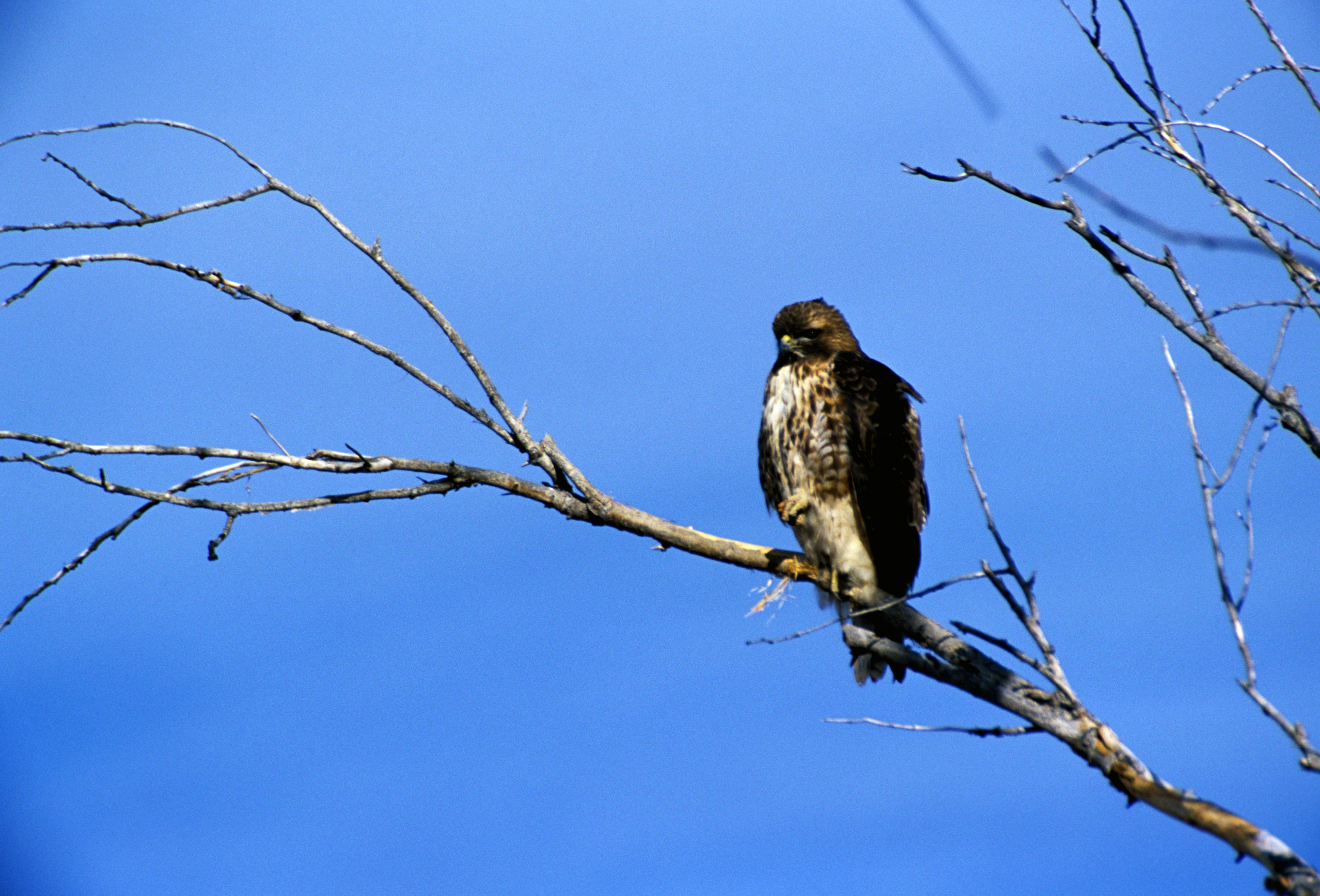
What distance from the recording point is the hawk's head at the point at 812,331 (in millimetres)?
5430

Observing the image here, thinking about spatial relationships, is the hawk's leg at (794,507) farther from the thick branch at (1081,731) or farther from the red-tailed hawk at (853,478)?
the thick branch at (1081,731)

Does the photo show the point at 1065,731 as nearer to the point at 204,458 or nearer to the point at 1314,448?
the point at 1314,448

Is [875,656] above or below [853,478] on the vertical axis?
below

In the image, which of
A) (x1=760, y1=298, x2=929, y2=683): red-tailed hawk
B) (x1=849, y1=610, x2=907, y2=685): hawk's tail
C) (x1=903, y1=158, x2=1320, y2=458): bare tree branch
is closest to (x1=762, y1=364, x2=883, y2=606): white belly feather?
(x1=760, y1=298, x2=929, y2=683): red-tailed hawk

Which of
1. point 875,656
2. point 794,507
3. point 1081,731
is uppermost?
point 794,507

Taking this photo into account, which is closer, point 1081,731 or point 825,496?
point 1081,731

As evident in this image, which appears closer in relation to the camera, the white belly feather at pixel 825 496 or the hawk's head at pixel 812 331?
the white belly feather at pixel 825 496

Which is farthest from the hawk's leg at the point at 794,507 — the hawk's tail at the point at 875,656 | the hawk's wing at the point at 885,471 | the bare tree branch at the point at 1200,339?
the bare tree branch at the point at 1200,339

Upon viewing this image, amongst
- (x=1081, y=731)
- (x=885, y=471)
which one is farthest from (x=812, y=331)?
(x=1081, y=731)

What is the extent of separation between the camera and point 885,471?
4.93 meters

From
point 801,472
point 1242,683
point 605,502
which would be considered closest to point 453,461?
point 605,502

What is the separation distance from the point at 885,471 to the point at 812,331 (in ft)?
3.22

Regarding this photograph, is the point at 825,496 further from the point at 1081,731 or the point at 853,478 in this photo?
the point at 1081,731

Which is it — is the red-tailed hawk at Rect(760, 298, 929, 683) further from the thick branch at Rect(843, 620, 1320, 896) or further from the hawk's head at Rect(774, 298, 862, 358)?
the thick branch at Rect(843, 620, 1320, 896)
